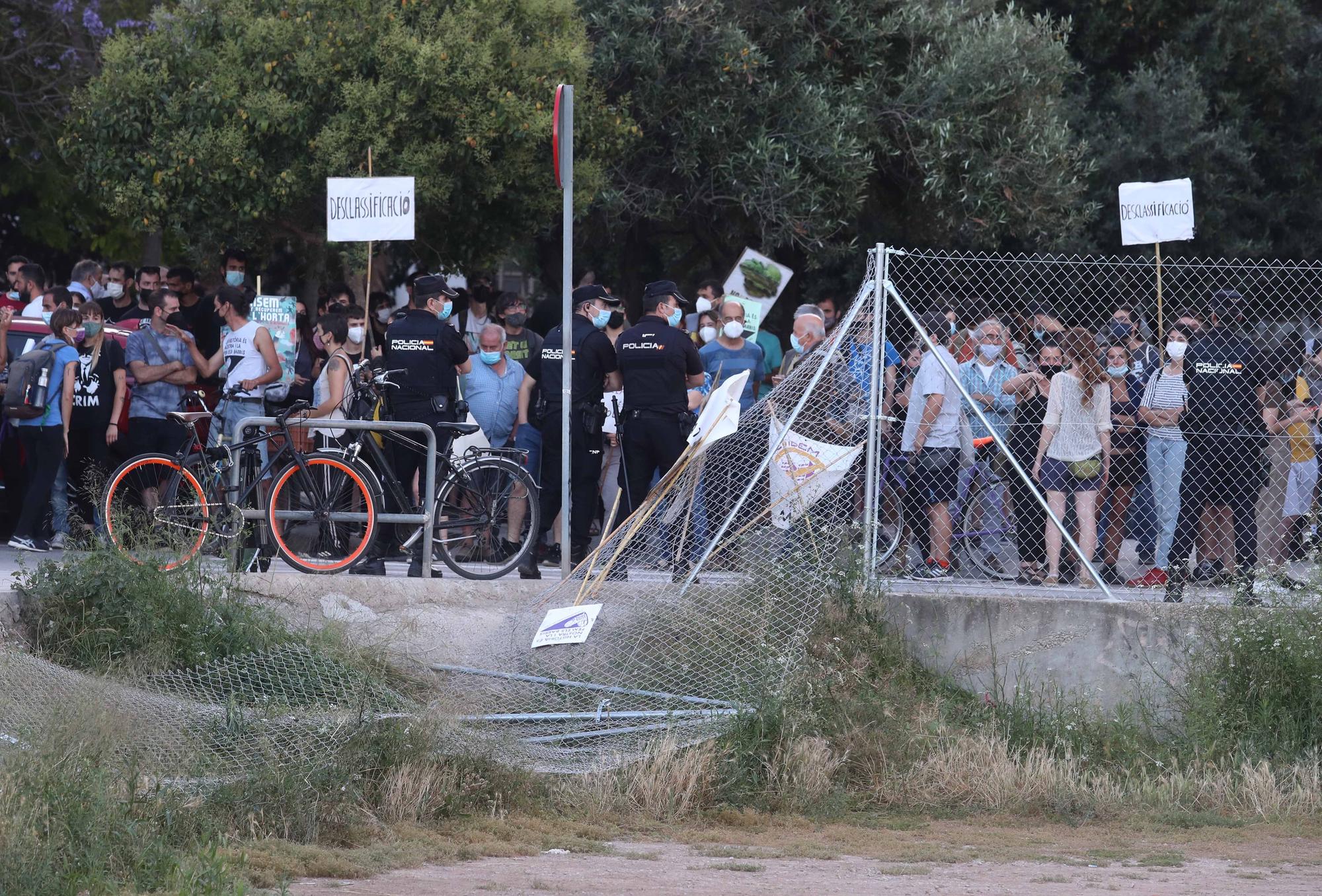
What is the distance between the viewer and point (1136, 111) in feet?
63.5

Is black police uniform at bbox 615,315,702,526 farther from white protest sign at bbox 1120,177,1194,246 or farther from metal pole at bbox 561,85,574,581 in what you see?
white protest sign at bbox 1120,177,1194,246

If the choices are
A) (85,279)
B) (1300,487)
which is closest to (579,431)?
(1300,487)

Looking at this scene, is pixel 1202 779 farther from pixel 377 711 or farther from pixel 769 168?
pixel 769 168

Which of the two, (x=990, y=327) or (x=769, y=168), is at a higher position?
(x=769, y=168)

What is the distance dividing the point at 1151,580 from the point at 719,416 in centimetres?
257

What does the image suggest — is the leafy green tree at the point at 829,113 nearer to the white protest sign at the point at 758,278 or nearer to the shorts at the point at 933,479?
the white protest sign at the point at 758,278

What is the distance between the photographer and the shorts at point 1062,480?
31.2 ft

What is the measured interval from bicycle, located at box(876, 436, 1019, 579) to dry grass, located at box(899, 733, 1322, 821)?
1.33 metres

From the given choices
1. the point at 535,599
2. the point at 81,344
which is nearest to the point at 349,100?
the point at 81,344

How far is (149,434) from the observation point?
11.8 metres

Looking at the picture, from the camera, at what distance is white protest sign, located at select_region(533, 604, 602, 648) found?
862cm

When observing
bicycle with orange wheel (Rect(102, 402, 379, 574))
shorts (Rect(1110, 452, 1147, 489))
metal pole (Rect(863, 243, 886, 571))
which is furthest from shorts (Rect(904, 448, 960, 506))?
bicycle with orange wheel (Rect(102, 402, 379, 574))

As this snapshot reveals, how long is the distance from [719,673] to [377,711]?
178 centimetres

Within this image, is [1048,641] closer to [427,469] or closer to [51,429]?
[427,469]
